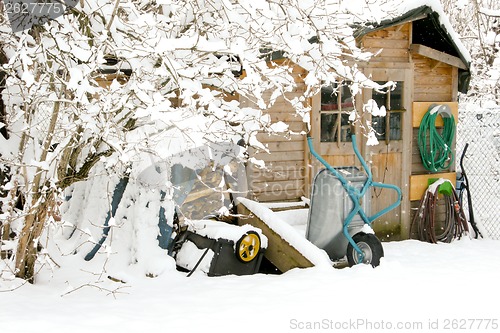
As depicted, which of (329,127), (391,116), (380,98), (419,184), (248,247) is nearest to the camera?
(248,247)

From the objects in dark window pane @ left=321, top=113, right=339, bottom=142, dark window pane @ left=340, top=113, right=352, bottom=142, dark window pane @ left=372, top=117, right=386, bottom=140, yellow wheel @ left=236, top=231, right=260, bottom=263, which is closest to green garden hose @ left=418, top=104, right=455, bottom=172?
dark window pane @ left=372, top=117, right=386, bottom=140

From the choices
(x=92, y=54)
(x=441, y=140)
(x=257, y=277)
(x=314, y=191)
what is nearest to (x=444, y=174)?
(x=441, y=140)

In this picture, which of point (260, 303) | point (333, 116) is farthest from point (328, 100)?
point (260, 303)

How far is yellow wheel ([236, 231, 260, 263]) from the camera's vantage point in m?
5.88

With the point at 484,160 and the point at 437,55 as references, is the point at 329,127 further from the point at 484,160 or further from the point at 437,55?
Answer: the point at 484,160

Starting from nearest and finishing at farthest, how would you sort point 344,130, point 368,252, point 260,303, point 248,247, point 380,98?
point 260,303 → point 248,247 → point 368,252 → point 344,130 → point 380,98

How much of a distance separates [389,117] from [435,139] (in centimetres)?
92

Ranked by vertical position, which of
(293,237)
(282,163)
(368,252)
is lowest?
(368,252)

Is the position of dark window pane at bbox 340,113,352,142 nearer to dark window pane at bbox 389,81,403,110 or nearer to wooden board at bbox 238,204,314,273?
dark window pane at bbox 389,81,403,110

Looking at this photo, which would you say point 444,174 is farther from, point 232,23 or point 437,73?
point 232,23

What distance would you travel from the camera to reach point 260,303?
4.80 metres

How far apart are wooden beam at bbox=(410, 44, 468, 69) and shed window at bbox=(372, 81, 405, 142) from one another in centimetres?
52

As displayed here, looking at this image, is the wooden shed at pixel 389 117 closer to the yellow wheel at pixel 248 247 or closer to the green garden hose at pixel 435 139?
the green garden hose at pixel 435 139

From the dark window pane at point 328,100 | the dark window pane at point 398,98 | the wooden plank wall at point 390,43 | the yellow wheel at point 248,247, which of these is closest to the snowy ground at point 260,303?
the yellow wheel at point 248,247
